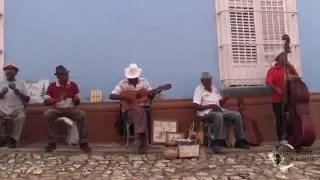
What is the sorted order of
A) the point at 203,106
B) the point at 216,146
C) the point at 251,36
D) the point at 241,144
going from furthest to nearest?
the point at 251,36, the point at 203,106, the point at 241,144, the point at 216,146

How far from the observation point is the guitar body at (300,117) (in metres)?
7.52

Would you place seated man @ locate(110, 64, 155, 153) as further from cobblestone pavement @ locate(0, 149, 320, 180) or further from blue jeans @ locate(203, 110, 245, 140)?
blue jeans @ locate(203, 110, 245, 140)

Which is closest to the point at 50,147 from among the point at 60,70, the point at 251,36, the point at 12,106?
the point at 12,106

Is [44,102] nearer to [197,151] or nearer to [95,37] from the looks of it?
[95,37]

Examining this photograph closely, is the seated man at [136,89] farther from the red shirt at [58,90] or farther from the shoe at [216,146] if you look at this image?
the shoe at [216,146]

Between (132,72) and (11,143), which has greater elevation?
(132,72)

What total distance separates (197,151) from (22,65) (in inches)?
133

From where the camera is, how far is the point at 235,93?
28.9 ft

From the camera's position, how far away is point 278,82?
8328 mm

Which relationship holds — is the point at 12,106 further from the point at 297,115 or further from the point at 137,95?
the point at 297,115

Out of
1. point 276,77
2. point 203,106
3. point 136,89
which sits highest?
point 276,77

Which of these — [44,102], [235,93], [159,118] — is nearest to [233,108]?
[235,93]

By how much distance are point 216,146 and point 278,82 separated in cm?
148

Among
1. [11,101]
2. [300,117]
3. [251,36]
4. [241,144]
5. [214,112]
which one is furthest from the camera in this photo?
[251,36]
